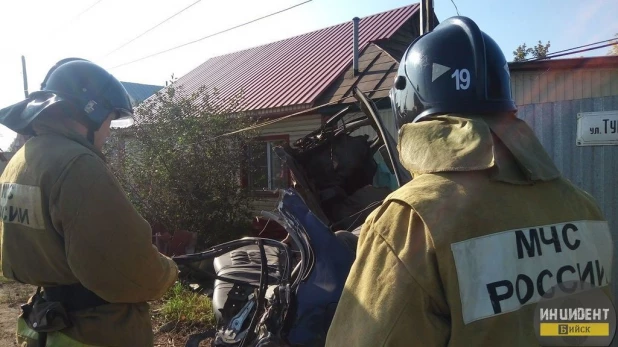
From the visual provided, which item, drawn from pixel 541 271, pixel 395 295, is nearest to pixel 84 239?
pixel 395 295

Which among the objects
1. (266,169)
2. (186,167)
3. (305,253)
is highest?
(305,253)

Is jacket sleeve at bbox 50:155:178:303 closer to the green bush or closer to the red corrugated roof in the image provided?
the green bush

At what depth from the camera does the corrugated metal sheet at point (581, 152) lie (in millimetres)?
4211

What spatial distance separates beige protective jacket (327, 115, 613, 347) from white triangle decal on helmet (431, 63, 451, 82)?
208mm

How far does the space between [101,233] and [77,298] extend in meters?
0.38

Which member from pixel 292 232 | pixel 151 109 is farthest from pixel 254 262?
pixel 151 109

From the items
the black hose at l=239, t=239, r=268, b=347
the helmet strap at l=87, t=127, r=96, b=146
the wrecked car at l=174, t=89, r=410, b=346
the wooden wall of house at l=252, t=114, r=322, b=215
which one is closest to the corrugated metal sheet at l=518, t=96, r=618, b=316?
the wrecked car at l=174, t=89, r=410, b=346

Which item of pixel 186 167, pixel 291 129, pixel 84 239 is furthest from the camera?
pixel 291 129

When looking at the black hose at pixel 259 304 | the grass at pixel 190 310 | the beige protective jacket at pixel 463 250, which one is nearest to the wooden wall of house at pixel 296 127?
the grass at pixel 190 310

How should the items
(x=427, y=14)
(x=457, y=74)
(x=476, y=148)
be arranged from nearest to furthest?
(x=476, y=148) → (x=457, y=74) → (x=427, y=14)

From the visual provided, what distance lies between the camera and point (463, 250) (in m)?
1.17

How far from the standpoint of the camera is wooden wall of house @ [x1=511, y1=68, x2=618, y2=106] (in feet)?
20.0

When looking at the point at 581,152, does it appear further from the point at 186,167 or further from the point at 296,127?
the point at 296,127

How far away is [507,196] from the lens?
4.18ft
